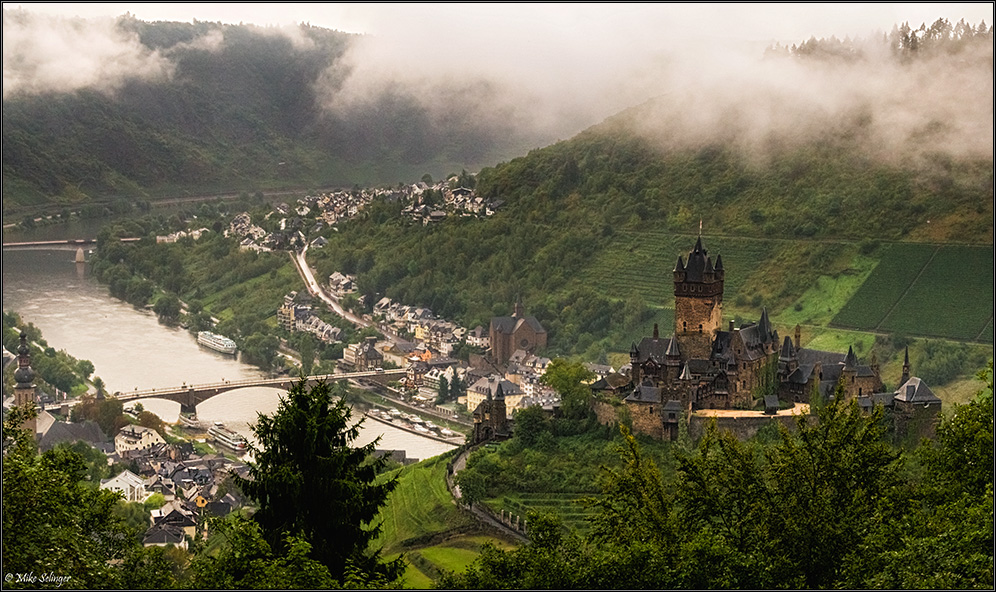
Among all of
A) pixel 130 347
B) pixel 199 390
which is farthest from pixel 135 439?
pixel 130 347

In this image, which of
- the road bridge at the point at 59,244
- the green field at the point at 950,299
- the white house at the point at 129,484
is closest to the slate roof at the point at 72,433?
the white house at the point at 129,484

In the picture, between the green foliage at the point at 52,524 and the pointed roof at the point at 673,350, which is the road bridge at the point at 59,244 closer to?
the pointed roof at the point at 673,350

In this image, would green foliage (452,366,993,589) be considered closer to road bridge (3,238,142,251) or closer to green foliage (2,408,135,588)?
green foliage (2,408,135,588)

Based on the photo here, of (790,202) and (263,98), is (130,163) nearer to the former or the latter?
(263,98)

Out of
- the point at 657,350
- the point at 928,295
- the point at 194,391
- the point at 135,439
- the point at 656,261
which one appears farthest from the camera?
the point at 656,261

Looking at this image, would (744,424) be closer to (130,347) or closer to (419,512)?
(419,512)

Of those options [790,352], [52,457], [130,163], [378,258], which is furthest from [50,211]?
[52,457]

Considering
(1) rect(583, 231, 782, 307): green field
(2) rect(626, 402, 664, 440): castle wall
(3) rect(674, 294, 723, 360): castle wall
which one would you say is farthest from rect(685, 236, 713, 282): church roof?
(1) rect(583, 231, 782, 307): green field
